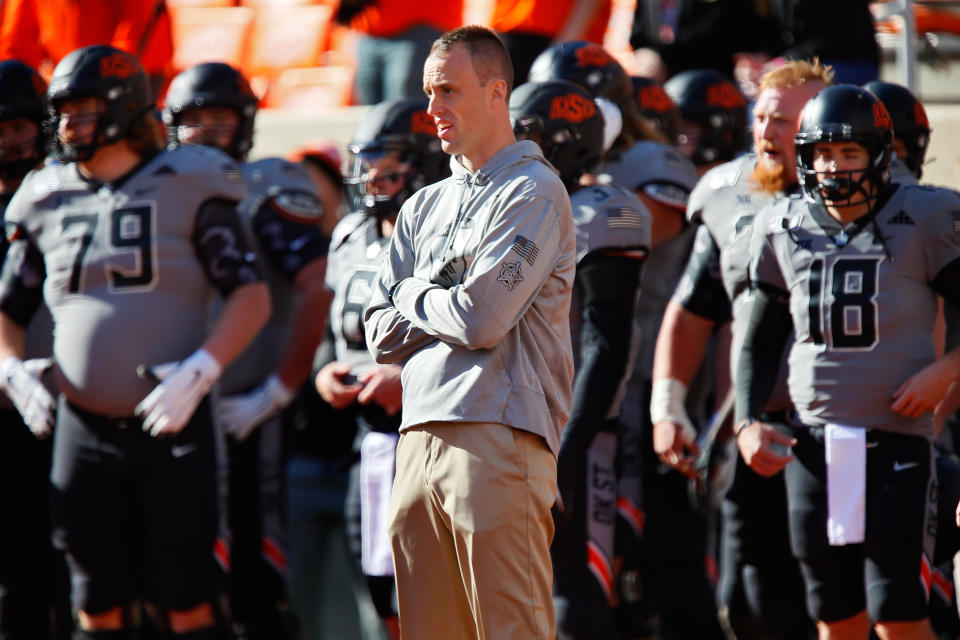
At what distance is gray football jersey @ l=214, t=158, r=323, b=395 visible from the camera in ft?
19.2

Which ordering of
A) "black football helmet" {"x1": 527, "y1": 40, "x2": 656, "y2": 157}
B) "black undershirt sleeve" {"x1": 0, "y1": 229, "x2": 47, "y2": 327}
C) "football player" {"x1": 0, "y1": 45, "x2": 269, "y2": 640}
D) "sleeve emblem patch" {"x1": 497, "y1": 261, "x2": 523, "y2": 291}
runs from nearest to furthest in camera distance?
"sleeve emblem patch" {"x1": 497, "y1": 261, "x2": 523, "y2": 291} < "football player" {"x1": 0, "y1": 45, "x2": 269, "y2": 640} < "black undershirt sleeve" {"x1": 0, "y1": 229, "x2": 47, "y2": 327} < "black football helmet" {"x1": 527, "y1": 40, "x2": 656, "y2": 157}

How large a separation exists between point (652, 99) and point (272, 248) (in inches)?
66.6

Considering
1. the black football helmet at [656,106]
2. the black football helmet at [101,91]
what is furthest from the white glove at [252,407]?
the black football helmet at [656,106]

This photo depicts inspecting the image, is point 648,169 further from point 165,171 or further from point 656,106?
point 165,171

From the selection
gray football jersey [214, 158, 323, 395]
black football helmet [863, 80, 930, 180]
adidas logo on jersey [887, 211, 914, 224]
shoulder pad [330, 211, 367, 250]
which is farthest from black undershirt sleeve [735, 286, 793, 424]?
gray football jersey [214, 158, 323, 395]

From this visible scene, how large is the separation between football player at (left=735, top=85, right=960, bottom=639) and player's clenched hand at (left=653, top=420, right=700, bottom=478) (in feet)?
1.59

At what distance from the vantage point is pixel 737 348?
454 cm

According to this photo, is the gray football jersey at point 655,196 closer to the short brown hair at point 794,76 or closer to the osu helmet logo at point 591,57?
the osu helmet logo at point 591,57

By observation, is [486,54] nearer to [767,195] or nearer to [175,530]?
[767,195]

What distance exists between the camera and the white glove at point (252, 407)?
5598 millimetres

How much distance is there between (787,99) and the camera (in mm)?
4727

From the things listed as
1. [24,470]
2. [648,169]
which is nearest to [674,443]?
[648,169]

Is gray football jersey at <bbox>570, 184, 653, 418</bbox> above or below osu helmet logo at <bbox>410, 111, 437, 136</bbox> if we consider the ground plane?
below

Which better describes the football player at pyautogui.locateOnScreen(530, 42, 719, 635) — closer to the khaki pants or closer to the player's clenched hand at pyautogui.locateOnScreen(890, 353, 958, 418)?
the player's clenched hand at pyautogui.locateOnScreen(890, 353, 958, 418)
